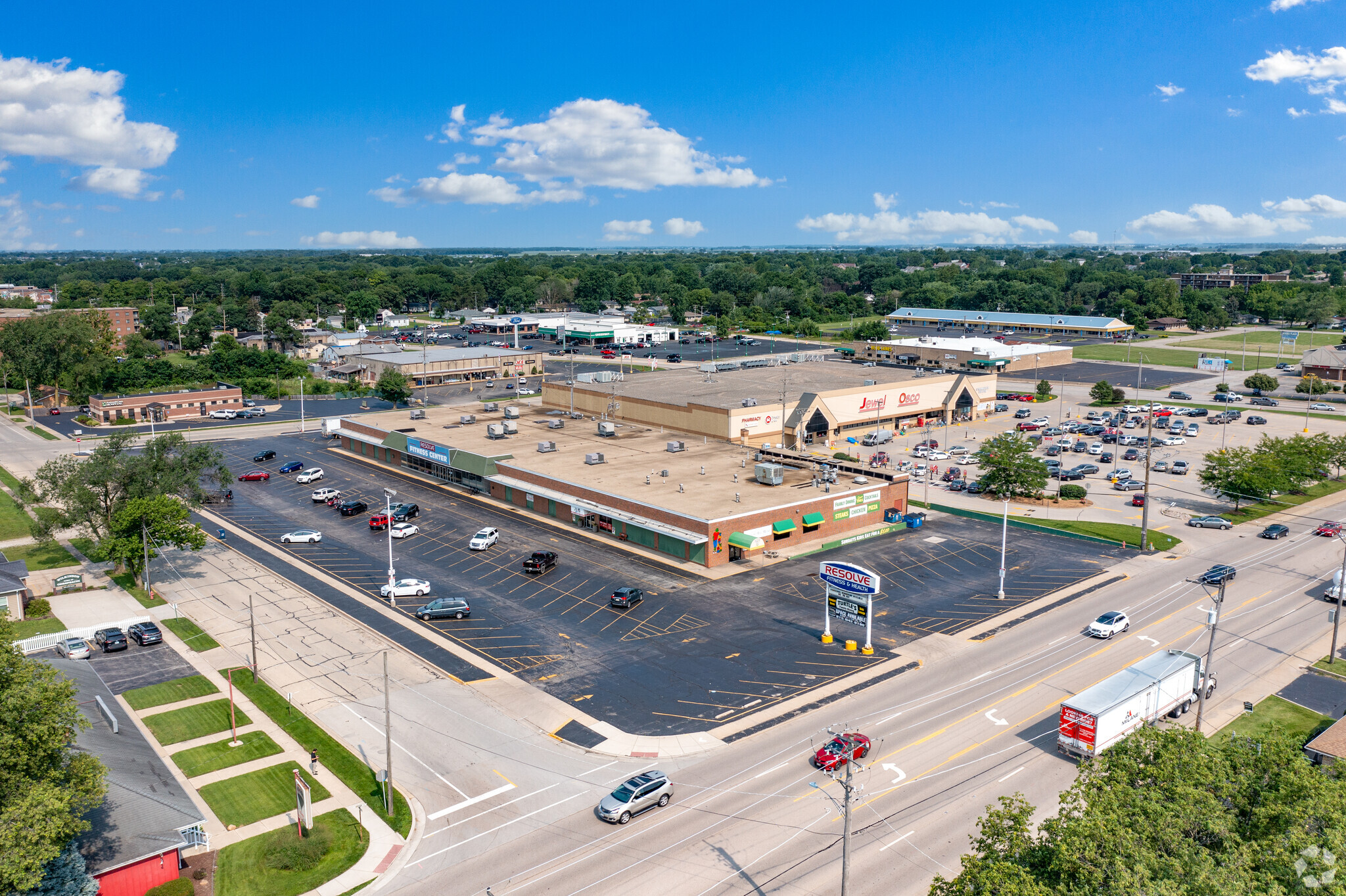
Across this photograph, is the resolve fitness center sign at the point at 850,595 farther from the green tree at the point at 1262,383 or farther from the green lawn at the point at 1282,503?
the green tree at the point at 1262,383

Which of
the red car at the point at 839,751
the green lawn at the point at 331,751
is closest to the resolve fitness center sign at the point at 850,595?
the red car at the point at 839,751

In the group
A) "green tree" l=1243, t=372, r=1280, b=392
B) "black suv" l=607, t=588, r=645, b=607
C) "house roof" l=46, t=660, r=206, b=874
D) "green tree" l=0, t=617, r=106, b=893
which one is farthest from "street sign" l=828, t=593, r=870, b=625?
"green tree" l=1243, t=372, r=1280, b=392

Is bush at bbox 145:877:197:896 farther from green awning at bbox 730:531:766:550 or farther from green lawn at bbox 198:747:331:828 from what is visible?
green awning at bbox 730:531:766:550

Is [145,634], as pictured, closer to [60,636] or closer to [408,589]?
[60,636]

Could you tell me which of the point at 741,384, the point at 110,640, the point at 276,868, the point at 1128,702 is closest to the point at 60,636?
the point at 110,640

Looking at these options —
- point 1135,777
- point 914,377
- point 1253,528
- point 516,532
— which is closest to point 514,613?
point 516,532
